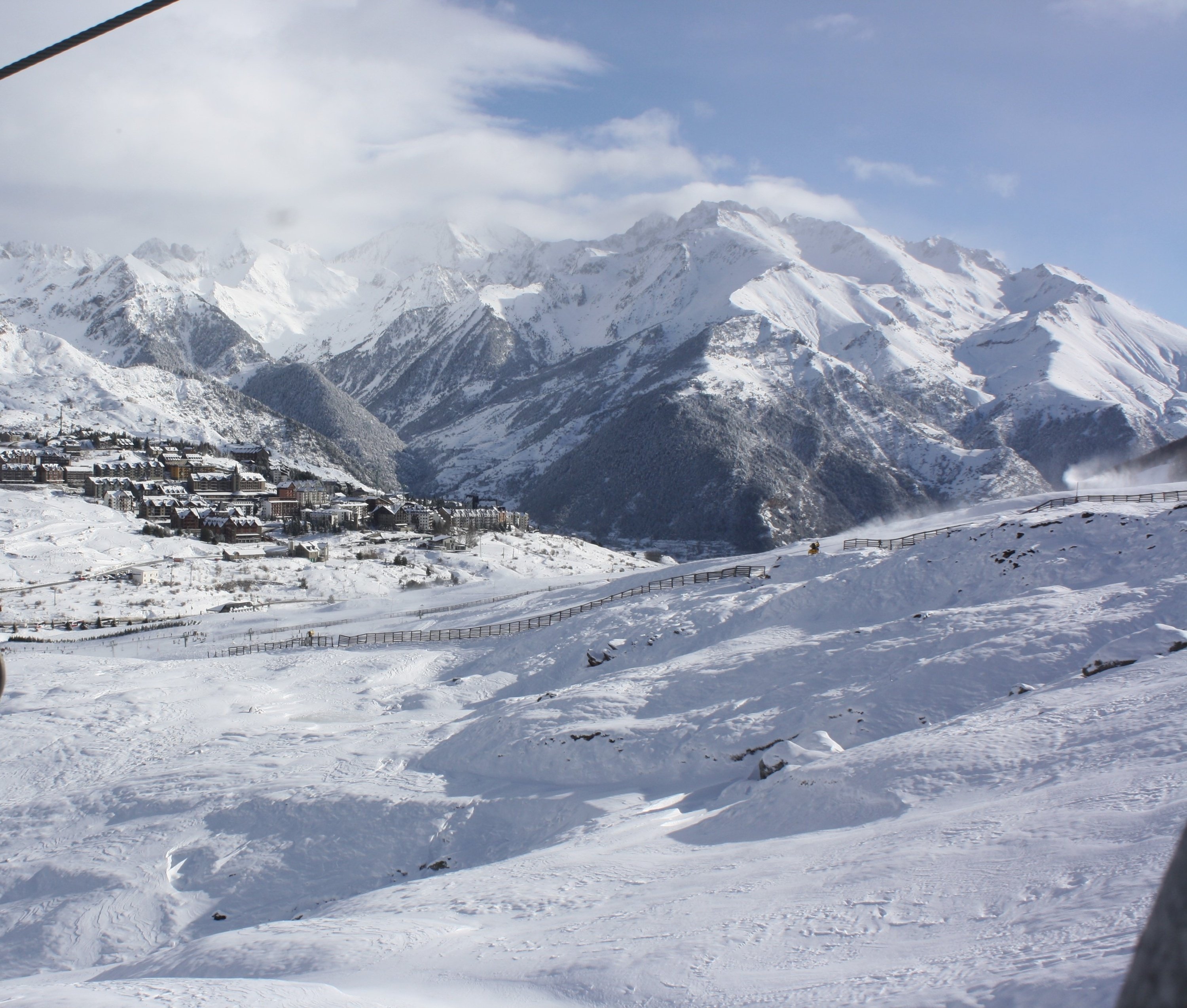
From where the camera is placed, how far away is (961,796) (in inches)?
600

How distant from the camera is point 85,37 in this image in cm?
526

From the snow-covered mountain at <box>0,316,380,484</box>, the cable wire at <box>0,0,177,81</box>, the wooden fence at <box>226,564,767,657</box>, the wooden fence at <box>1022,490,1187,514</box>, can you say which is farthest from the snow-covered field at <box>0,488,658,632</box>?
the snow-covered mountain at <box>0,316,380,484</box>

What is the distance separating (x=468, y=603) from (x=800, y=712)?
3682cm

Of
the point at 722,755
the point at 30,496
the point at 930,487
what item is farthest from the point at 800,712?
the point at 930,487

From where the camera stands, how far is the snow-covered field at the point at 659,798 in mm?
10148

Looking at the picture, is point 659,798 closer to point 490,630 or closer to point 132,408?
point 490,630

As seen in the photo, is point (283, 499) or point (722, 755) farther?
point (283, 499)

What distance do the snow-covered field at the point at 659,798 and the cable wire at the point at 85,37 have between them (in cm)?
925

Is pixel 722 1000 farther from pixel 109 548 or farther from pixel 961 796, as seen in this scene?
pixel 109 548

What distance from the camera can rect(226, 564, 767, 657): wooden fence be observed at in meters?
42.9

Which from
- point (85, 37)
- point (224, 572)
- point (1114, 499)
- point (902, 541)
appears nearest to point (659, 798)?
point (85, 37)

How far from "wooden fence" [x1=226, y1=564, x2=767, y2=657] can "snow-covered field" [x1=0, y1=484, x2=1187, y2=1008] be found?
6.80 ft

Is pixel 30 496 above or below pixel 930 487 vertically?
above

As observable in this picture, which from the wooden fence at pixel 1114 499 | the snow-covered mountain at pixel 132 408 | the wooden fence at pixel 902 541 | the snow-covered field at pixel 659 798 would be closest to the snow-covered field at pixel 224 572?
the snow-covered field at pixel 659 798
